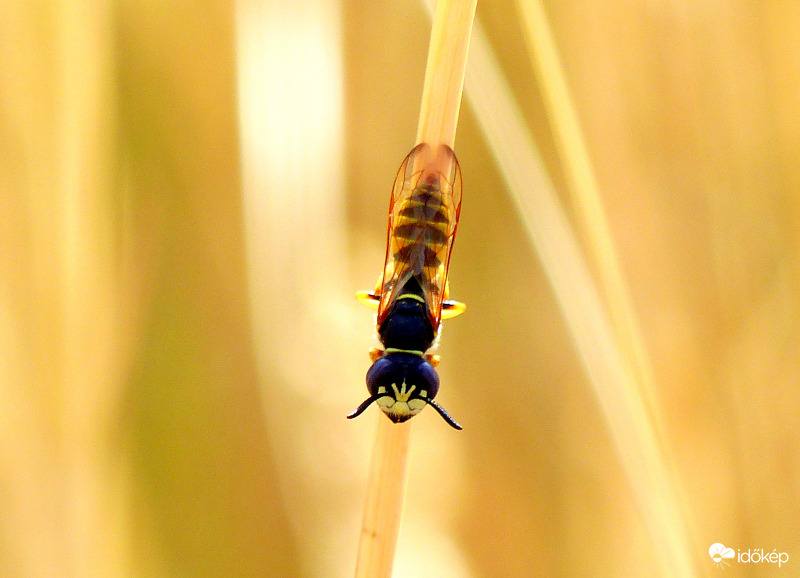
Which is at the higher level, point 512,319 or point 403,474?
point 512,319

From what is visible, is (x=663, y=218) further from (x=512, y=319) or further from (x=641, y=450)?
(x=641, y=450)

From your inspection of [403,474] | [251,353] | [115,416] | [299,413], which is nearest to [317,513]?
[299,413]

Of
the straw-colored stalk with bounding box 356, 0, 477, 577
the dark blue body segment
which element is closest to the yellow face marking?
the straw-colored stalk with bounding box 356, 0, 477, 577

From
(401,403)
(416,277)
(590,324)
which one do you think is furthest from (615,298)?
(401,403)

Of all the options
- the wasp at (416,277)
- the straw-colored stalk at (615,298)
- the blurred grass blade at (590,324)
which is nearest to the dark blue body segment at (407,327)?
the wasp at (416,277)

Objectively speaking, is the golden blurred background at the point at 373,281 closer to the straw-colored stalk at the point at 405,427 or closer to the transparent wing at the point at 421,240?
the transparent wing at the point at 421,240

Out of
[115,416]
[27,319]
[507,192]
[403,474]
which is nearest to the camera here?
[403,474]

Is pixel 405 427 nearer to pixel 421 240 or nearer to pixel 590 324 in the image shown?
pixel 421 240
